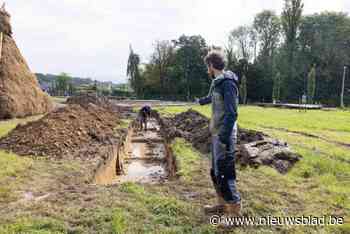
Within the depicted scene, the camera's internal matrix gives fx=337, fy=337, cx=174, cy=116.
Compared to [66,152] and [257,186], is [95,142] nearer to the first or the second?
[66,152]

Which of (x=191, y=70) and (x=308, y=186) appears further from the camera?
(x=191, y=70)

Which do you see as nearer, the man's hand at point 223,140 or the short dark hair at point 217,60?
the man's hand at point 223,140

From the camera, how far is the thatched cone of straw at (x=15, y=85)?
1359 cm

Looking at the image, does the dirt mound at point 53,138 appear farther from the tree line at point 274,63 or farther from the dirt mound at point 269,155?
the tree line at point 274,63

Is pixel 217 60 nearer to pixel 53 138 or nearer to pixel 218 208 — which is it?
pixel 218 208

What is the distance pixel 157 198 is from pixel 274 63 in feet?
137

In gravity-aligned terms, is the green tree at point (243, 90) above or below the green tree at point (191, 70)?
below

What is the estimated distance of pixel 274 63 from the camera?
43.1m

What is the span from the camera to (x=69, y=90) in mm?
45438

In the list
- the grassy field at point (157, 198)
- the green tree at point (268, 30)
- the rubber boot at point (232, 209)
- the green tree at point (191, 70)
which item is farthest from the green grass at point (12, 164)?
the green tree at point (268, 30)

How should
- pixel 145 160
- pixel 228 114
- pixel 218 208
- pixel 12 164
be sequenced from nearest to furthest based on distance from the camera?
pixel 228 114
pixel 218 208
pixel 12 164
pixel 145 160

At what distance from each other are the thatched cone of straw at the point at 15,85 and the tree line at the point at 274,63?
23.6 m

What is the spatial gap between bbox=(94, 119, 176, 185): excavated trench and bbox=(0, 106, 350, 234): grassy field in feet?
3.22

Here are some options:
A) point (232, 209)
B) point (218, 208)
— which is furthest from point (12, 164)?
point (232, 209)
